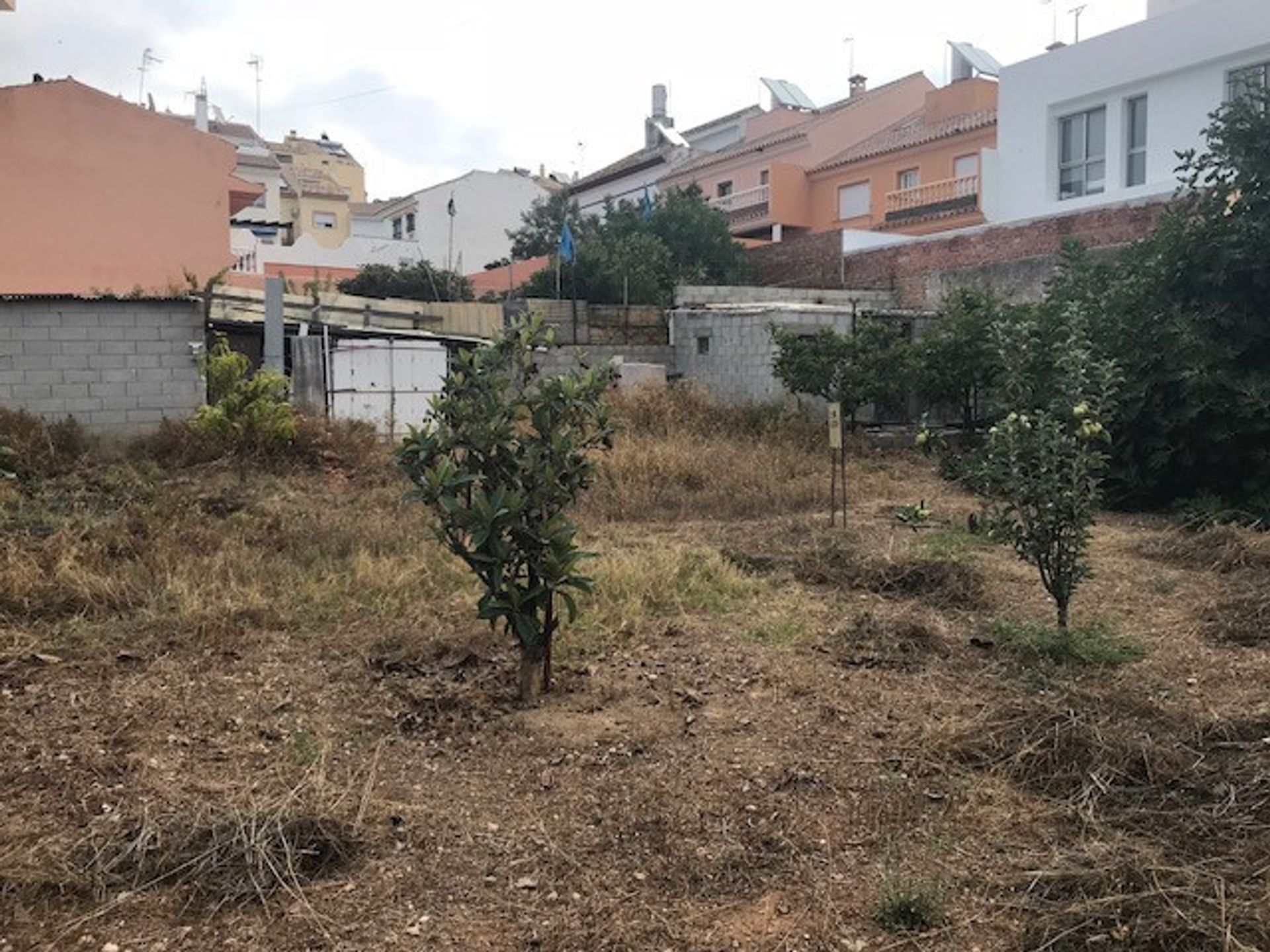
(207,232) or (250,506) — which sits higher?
(207,232)

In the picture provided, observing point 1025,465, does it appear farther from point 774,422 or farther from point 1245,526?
point 774,422

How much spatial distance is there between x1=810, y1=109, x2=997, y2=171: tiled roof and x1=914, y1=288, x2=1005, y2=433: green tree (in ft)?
41.7

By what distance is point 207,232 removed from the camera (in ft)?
66.8

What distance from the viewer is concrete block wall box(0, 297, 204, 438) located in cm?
1128

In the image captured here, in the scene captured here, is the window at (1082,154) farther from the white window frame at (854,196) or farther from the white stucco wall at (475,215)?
the white stucco wall at (475,215)

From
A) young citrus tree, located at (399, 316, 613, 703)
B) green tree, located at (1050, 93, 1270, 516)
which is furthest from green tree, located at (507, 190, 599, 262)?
young citrus tree, located at (399, 316, 613, 703)

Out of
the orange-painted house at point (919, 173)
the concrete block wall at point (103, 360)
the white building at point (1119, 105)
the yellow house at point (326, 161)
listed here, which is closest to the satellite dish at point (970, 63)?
the orange-painted house at point (919, 173)

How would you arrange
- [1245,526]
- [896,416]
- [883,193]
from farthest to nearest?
[883,193] < [896,416] < [1245,526]

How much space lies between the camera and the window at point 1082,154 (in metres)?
19.6

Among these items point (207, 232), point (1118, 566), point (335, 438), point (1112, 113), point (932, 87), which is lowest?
point (1118, 566)

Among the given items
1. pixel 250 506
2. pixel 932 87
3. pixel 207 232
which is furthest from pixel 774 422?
pixel 932 87

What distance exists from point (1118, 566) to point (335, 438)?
7.96 m

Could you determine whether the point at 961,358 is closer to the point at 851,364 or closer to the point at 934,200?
the point at 851,364

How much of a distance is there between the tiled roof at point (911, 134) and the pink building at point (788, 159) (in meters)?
0.61
